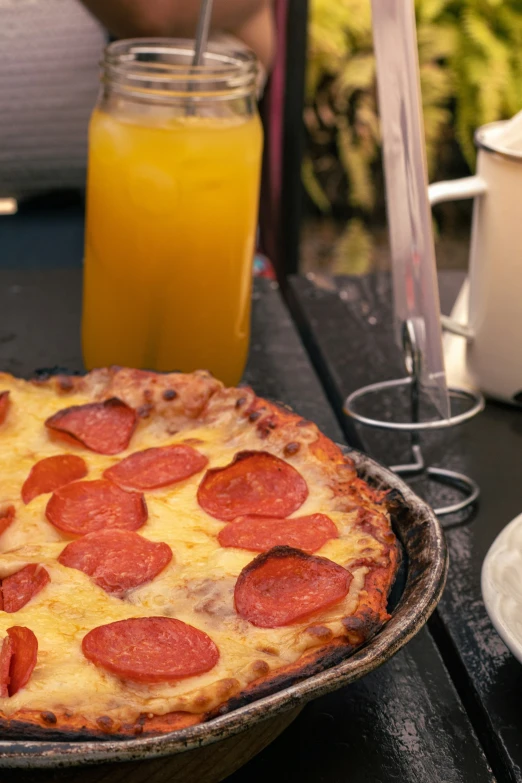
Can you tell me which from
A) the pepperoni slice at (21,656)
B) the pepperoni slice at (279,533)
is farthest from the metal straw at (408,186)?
the pepperoni slice at (21,656)

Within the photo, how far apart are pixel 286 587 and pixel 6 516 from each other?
0.78ft

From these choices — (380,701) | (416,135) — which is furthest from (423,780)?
(416,135)

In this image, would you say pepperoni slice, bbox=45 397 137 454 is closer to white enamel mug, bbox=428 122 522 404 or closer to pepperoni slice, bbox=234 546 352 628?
pepperoni slice, bbox=234 546 352 628

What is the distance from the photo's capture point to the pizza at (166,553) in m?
0.59

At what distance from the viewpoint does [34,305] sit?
1462mm

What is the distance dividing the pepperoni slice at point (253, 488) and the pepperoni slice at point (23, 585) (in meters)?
0.16

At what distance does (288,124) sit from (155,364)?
191 centimetres

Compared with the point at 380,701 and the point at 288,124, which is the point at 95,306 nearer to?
the point at 380,701

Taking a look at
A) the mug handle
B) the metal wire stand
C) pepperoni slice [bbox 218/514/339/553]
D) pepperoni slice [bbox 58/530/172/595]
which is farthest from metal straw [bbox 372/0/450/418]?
pepperoni slice [bbox 58/530/172/595]

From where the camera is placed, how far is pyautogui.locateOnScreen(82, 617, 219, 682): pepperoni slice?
1.95ft

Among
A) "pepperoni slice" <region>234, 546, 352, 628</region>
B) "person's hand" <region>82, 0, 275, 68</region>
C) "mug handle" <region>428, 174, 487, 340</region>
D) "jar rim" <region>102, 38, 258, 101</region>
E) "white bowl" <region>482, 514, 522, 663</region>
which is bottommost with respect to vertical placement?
"white bowl" <region>482, 514, 522, 663</region>

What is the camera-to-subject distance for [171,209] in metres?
1.14

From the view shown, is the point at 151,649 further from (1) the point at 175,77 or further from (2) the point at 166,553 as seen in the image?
(1) the point at 175,77

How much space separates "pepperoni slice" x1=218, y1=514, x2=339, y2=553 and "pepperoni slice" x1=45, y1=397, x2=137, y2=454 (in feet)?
0.56
